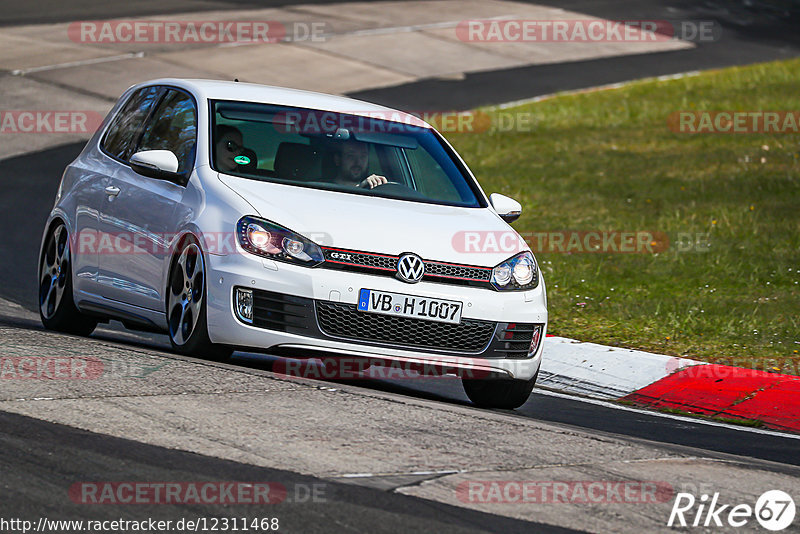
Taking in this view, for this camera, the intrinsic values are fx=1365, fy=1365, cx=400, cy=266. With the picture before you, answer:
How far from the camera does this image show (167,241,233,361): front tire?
24.4 feet

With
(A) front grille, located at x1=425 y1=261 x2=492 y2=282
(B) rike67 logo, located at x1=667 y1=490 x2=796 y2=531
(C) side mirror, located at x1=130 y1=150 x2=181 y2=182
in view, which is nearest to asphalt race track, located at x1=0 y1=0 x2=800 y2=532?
(B) rike67 logo, located at x1=667 y1=490 x2=796 y2=531

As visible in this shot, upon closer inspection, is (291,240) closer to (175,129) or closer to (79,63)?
(175,129)

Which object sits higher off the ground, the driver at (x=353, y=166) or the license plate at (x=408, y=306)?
the driver at (x=353, y=166)

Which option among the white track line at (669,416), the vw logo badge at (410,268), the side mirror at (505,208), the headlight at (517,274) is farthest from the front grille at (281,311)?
the white track line at (669,416)

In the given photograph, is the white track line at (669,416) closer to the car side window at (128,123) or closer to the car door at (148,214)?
the car door at (148,214)

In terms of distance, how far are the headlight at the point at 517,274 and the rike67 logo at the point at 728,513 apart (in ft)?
7.21

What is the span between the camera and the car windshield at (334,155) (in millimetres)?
8086

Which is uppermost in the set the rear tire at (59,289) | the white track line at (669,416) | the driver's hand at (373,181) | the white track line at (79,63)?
the white track line at (79,63)

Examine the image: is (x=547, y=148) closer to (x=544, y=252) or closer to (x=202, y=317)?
(x=544, y=252)

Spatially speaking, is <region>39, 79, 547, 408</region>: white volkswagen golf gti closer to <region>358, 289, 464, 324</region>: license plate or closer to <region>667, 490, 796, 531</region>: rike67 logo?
<region>358, 289, 464, 324</region>: license plate

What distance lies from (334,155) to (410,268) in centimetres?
129

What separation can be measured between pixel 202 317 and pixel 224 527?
275 centimetres

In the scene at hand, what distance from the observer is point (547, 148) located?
21.1 meters

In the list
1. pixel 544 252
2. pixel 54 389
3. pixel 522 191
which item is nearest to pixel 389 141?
pixel 54 389
